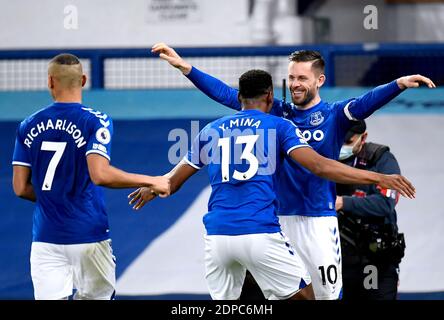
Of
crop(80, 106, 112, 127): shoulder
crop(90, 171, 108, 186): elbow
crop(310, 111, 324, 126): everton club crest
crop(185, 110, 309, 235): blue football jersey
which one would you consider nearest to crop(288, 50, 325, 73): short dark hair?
crop(310, 111, 324, 126): everton club crest

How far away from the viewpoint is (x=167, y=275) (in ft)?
29.3

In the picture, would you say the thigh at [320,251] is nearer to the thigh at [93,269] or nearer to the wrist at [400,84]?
the wrist at [400,84]

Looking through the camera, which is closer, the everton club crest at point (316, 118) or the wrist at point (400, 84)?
the wrist at point (400, 84)

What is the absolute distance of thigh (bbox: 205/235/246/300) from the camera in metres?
5.87

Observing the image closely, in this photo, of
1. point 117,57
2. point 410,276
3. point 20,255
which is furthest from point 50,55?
point 410,276

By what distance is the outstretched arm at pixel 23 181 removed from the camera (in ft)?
20.0

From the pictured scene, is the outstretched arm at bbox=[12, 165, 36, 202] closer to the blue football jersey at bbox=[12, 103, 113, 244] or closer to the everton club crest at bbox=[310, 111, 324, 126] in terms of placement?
the blue football jersey at bbox=[12, 103, 113, 244]

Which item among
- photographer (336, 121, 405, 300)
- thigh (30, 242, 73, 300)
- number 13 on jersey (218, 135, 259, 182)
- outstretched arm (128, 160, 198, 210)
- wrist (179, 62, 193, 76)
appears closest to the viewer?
number 13 on jersey (218, 135, 259, 182)

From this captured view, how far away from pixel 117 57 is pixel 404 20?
18.8 feet

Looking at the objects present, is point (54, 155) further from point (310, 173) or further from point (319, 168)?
point (310, 173)

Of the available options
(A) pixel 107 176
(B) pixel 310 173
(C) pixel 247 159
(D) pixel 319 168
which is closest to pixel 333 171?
(D) pixel 319 168

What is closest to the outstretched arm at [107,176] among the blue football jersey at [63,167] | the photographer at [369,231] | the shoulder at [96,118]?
the blue football jersey at [63,167]

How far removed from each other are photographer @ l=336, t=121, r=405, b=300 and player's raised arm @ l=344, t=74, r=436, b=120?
0.56m

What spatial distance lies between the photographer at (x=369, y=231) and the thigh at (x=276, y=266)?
132 cm
